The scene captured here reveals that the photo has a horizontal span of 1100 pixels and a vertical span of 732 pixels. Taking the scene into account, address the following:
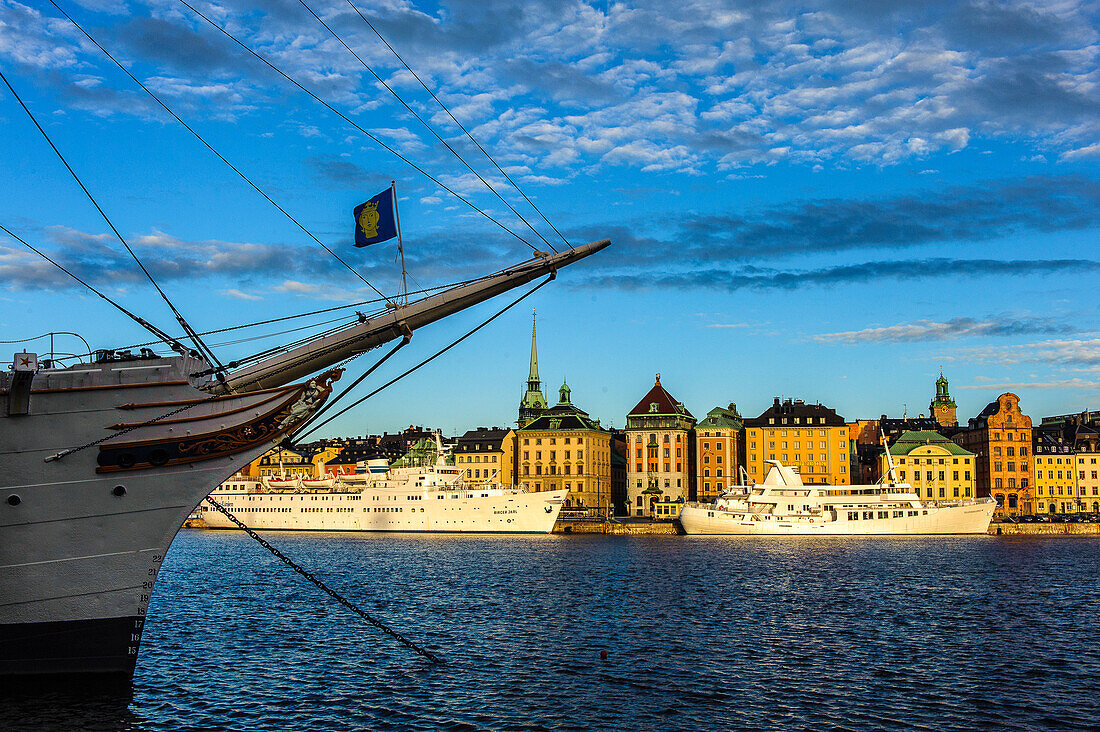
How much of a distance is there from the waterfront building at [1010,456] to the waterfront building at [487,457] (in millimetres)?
74193

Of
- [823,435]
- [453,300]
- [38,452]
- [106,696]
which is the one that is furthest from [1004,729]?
[823,435]

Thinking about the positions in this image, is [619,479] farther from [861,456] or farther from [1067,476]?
[1067,476]

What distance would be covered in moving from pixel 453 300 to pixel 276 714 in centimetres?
1097

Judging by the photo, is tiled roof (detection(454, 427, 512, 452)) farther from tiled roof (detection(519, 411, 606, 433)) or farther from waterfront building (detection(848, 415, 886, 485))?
waterfront building (detection(848, 415, 886, 485))

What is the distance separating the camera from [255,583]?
57.1 metres

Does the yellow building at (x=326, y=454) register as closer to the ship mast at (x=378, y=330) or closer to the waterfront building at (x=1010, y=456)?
the waterfront building at (x=1010, y=456)

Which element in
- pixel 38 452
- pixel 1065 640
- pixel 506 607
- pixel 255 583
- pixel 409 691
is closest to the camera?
pixel 38 452

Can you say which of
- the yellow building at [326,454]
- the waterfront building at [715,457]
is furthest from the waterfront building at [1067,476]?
the yellow building at [326,454]

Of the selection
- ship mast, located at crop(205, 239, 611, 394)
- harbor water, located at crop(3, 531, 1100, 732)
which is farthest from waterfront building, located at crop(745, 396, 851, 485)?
ship mast, located at crop(205, 239, 611, 394)

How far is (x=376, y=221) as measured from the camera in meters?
24.6

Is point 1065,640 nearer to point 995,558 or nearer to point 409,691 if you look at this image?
point 409,691

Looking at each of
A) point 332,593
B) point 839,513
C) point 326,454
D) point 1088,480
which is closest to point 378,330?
point 332,593

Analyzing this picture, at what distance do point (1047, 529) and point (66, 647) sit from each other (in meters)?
129

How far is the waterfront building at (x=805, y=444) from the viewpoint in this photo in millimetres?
153625
